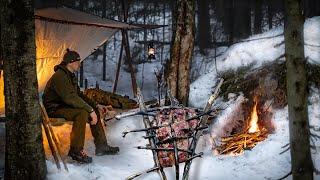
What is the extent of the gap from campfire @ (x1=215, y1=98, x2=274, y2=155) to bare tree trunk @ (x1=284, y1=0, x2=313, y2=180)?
198 cm

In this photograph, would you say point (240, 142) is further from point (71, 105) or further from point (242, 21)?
point (242, 21)

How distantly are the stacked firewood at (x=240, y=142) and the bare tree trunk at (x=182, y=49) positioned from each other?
1461 millimetres

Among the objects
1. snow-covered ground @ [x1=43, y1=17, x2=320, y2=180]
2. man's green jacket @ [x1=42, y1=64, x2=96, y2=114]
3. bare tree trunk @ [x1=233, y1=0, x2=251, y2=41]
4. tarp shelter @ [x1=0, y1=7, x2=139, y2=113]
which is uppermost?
bare tree trunk @ [x1=233, y1=0, x2=251, y2=41]

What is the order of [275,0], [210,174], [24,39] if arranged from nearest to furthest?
[24,39] → [210,174] → [275,0]

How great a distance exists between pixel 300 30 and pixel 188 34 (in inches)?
153

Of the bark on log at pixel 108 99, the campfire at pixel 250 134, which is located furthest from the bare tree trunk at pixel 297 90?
the bark on log at pixel 108 99

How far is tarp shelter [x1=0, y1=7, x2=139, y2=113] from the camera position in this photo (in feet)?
28.4

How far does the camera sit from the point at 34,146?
5605 mm

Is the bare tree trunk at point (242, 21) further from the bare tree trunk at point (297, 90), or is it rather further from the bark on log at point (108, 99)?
the bare tree trunk at point (297, 90)

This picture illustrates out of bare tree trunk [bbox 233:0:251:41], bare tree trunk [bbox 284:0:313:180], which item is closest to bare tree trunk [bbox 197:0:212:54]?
bare tree trunk [bbox 233:0:251:41]

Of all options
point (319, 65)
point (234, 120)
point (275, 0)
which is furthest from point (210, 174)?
point (275, 0)

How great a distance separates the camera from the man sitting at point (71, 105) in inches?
268

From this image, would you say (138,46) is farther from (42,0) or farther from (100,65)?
(42,0)

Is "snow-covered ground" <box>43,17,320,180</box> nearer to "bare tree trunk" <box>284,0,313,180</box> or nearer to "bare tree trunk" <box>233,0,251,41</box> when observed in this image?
"bare tree trunk" <box>284,0,313,180</box>
